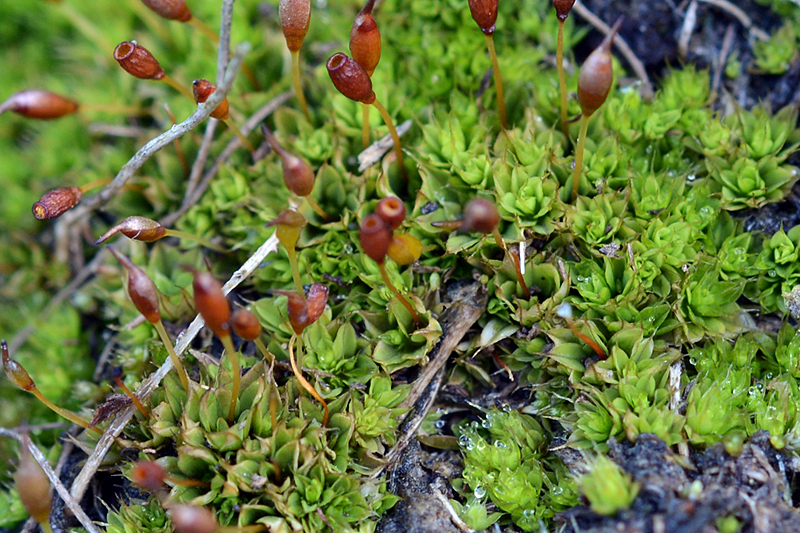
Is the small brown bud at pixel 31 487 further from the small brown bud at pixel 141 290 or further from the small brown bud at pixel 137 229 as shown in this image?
the small brown bud at pixel 137 229

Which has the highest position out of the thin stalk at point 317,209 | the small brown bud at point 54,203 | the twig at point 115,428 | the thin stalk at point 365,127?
the thin stalk at point 365,127

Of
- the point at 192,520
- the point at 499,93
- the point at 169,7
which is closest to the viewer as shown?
the point at 192,520

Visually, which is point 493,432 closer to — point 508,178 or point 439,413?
point 439,413

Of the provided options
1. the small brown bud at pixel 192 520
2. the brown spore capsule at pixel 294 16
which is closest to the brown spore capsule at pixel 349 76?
the brown spore capsule at pixel 294 16

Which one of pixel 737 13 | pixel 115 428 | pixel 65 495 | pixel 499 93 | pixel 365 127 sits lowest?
pixel 65 495

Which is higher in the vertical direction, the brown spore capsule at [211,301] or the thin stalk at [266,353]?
the brown spore capsule at [211,301]

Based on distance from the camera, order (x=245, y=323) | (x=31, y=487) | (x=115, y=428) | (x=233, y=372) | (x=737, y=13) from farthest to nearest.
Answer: (x=737, y=13), (x=115, y=428), (x=233, y=372), (x=245, y=323), (x=31, y=487)

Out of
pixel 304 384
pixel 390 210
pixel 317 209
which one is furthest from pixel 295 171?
pixel 304 384

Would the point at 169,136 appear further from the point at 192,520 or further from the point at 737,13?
the point at 737,13
